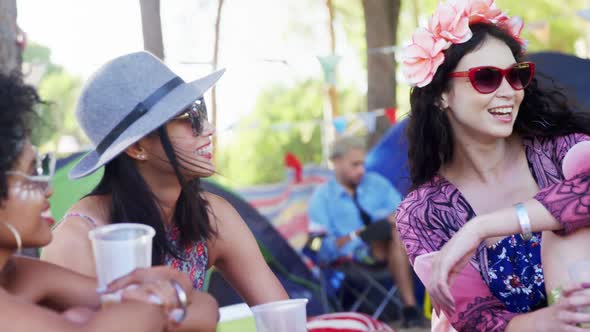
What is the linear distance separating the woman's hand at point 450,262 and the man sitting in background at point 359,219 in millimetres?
4319

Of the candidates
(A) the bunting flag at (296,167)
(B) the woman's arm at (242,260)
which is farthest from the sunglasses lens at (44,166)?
(A) the bunting flag at (296,167)

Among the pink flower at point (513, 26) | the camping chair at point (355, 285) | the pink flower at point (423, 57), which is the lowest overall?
the camping chair at point (355, 285)

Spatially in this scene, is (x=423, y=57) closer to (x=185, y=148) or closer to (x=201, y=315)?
(x=185, y=148)

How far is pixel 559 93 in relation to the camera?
287cm

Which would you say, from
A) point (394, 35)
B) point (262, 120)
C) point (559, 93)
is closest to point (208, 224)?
point (559, 93)

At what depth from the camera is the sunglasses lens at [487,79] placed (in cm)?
264

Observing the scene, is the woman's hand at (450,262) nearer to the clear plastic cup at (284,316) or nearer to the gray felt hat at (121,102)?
the clear plastic cup at (284,316)

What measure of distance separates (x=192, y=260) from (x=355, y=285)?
393 centimetres

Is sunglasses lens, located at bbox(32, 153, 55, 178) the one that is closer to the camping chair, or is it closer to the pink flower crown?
the pink flower crown

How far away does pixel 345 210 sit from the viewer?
6.63 m

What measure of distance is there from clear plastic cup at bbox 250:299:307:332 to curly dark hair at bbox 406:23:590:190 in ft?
2.47

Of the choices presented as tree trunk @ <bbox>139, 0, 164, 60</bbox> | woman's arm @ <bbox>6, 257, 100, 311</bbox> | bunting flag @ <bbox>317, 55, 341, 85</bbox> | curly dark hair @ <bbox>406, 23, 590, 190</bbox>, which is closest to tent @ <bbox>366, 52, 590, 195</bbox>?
bunting flag @ <bbox>317, 55, 341, 85</bbox>

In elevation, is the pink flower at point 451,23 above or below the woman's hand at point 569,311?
above

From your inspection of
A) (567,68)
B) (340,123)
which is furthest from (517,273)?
(340,123)
